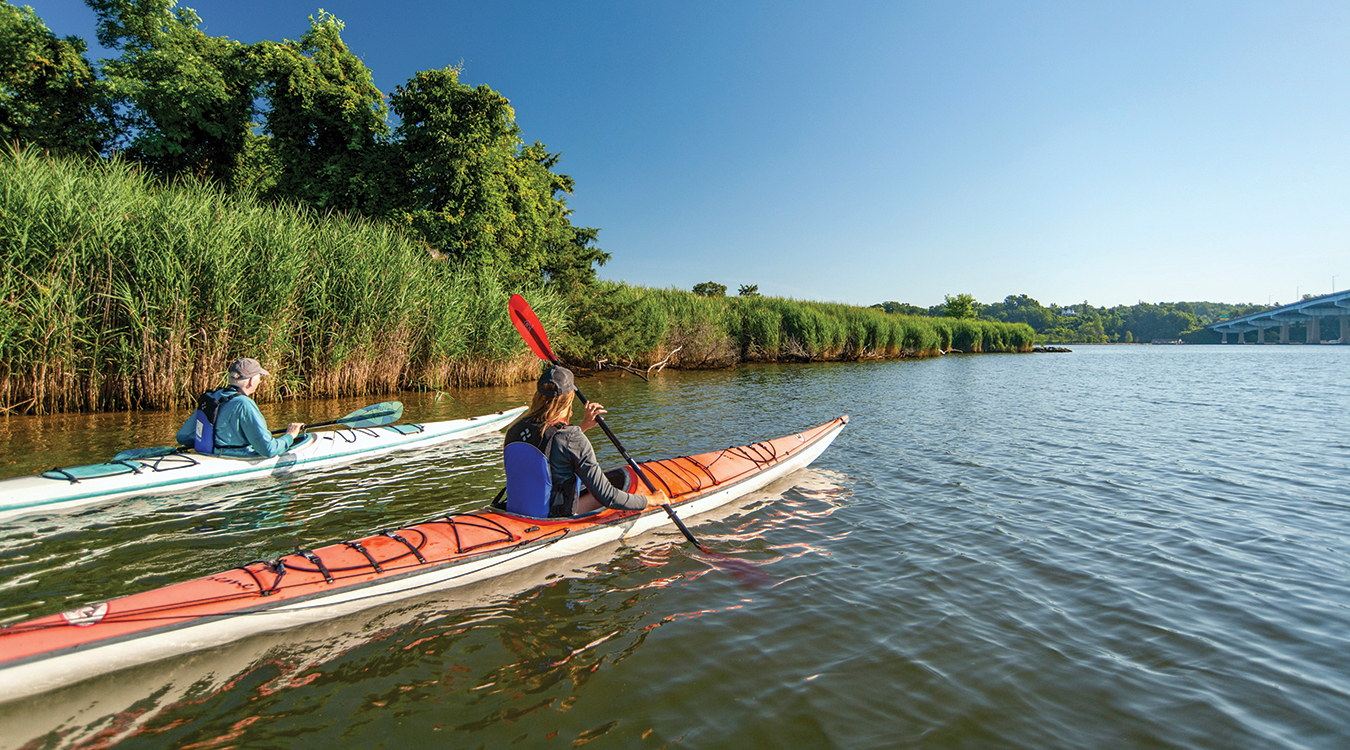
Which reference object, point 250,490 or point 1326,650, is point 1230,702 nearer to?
point 1326,650

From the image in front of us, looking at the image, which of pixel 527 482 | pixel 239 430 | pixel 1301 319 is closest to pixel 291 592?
pixel 527 482

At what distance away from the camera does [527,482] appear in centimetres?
385

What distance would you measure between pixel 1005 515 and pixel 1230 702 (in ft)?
8.56

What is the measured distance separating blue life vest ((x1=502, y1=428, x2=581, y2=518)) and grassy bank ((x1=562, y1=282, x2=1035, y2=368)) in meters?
14.4

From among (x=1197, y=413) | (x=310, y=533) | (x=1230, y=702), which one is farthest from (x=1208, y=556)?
(x=1197, y=413)

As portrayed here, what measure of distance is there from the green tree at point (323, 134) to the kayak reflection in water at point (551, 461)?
16941mm

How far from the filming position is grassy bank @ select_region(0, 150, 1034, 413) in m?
7.40

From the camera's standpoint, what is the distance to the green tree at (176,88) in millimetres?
18125

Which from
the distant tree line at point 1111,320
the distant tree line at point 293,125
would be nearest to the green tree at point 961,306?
the distant tree line at point 1111,320

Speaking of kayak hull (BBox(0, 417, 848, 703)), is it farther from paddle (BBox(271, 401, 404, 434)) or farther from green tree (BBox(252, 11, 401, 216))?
green tree (BBox(252, 11, 401, 216))

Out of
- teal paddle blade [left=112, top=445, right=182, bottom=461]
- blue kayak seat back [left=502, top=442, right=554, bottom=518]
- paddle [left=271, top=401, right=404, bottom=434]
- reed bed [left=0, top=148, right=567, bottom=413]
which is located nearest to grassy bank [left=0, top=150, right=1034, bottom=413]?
reed bed [left=0, top=148, right=567, bottom=413]

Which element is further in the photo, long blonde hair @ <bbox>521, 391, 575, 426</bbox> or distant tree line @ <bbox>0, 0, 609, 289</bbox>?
distant tree line @ <bbox>0, 0, 609, 289</bbox>

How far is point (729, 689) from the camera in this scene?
2.72m

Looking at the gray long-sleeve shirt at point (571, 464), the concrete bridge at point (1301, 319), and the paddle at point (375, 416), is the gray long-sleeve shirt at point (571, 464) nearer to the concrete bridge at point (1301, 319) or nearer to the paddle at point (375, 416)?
the paddle at point (375, 416)
